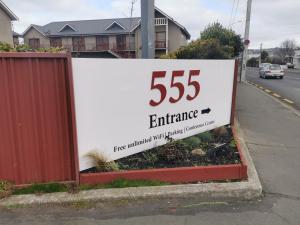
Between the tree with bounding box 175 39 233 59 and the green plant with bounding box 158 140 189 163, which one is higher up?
the tree with bounding box 175 39 233 59

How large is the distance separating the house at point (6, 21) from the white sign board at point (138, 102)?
2822 centimetres

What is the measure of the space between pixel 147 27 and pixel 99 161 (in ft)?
9.25

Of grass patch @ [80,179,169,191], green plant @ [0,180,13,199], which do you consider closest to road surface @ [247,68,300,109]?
grass patch @ [80,179,169,191]

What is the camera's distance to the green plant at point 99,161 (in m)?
3.93

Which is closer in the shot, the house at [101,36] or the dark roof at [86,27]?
the house at [101,36]

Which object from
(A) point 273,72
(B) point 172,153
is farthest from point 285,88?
(B) point 172,153

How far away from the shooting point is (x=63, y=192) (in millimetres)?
3695

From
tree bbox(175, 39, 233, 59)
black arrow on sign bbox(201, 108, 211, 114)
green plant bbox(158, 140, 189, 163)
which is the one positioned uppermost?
tree bbox(175, 39, 233, 59)

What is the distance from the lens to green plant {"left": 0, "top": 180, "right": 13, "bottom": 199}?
357cm

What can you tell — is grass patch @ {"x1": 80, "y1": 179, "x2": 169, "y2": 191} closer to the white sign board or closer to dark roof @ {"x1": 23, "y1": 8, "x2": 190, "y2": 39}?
the white sign board

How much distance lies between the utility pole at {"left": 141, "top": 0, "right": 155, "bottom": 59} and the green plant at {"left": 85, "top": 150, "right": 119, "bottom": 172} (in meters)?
2.50

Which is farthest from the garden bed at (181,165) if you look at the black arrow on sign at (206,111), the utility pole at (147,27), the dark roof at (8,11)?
the dark roof at (8,11)

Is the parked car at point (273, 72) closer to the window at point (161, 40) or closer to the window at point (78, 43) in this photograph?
the window at point (161, 40)

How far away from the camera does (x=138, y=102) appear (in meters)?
4.38
